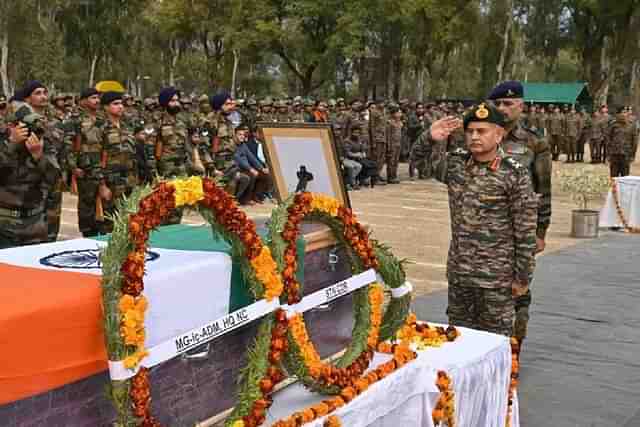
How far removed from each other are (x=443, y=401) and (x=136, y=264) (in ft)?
5.26

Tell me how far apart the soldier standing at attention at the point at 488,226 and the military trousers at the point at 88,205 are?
455 cm

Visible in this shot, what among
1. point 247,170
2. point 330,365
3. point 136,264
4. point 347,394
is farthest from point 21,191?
point 247,170

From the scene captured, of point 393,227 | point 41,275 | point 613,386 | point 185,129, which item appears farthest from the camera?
point 393,227

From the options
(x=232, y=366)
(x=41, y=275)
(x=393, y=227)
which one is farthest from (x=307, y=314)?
(x=393, y=227)

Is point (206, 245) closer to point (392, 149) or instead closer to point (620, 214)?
point (620, 214)

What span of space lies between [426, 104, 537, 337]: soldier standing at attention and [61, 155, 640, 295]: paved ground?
7.50 feet

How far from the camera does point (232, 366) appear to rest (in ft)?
8.81

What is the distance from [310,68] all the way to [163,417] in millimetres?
34084

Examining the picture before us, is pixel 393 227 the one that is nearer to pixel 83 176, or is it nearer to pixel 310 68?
pixel 83 176

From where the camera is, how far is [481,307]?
446cm

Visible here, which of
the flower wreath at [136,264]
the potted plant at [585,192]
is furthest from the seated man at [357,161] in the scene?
the flower wreath at [136,264]

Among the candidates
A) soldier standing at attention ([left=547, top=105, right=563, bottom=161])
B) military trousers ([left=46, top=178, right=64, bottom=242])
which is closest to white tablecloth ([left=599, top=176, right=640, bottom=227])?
military trousers ([left=46, top=178, right=64, bottom=242])

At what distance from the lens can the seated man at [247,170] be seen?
1330cm

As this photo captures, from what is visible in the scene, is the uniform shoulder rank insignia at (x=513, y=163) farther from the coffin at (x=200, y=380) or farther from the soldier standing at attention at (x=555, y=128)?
the soldier standing at attention at (x=555, y=128)
